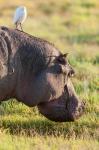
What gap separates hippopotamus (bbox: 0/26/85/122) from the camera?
9758 millimetres

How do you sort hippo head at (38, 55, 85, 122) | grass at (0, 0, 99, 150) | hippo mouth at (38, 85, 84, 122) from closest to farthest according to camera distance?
grass at (0, 0, 99, 150) → hippo head at (38, 55, 85, 122) → hippo mouth at (38, 85, 84, 122)

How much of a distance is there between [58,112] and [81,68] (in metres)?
5.61

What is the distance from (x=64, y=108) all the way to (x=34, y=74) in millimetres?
816

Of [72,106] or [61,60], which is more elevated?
[61,60]

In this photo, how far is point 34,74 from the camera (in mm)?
9875

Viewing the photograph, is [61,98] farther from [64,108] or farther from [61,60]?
[61,60]

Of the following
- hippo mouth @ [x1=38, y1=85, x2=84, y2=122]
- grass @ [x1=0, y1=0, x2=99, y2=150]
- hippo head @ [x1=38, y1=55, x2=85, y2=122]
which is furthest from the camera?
hippo mouth @ [x1=38, y1=85, x2=84, y2=122]

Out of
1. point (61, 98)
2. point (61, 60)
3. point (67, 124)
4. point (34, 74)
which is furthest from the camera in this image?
point (67, 124)

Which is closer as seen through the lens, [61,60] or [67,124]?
[61,60]

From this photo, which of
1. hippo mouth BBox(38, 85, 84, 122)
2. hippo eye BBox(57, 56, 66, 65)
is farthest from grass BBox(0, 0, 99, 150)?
hippo eye BBox(57, 56, 66, 65)

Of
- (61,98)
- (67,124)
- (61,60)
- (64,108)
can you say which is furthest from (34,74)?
(67,124)

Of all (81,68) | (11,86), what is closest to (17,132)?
(11,86)

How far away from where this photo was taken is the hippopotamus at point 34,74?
9.76 metres

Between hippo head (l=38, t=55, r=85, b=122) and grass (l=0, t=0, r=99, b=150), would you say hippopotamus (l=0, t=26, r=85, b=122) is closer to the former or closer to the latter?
hippo head (l=38, t=55, r=85, b=122)
